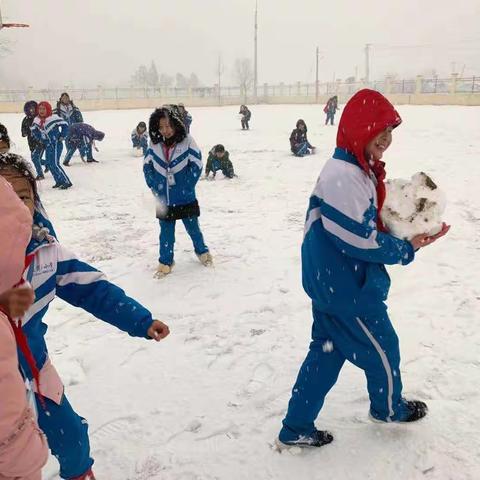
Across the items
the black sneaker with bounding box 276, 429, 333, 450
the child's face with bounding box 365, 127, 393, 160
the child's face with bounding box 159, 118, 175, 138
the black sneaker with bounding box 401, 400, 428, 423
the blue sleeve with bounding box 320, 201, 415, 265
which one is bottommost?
the black sneaker with bounding box 276, 429, 333, 450

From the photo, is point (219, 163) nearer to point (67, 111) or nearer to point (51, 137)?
point (51, 137)

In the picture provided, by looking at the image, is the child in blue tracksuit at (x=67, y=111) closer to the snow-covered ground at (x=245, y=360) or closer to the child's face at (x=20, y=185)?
the snow-covered ground at (x=245, y=360)

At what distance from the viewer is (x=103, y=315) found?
2045 millimetres

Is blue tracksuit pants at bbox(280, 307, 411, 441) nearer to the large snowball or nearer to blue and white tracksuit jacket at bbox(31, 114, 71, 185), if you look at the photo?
the large snowball

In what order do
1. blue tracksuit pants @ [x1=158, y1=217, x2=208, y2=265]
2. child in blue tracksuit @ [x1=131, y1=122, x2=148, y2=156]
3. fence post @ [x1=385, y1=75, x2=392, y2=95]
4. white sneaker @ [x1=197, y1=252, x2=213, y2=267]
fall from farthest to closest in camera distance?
fence post @ [x1=385, y1=75, x2=392, y2=95]
child in blue tracksuit @ [x1=131, y1=122, x2=148, y2=156]
white sneaker @ [x1=197, y1=252, x2=213, y2=267]
blue tracksuit pants @ [x1=158, y1=217, x2=208, y2=265]

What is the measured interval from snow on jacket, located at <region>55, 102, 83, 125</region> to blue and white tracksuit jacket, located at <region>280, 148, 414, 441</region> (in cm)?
1234

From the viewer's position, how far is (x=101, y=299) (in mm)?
2039

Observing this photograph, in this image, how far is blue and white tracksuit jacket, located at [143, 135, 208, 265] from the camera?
4.83 metres

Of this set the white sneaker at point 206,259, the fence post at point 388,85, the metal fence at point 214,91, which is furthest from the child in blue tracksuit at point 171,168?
the fence post at point 388,85

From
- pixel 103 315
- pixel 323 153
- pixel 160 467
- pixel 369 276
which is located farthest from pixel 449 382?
pixel 323 153

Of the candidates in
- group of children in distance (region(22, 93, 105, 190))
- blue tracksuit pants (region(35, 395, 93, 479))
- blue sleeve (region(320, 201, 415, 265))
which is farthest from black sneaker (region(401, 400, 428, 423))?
group of children in distance (region(22, 93, 105, 190))

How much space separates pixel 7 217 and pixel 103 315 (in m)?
0.90

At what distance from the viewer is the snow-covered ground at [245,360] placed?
2.53 m

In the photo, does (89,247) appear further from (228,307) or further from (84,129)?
(84,129)
